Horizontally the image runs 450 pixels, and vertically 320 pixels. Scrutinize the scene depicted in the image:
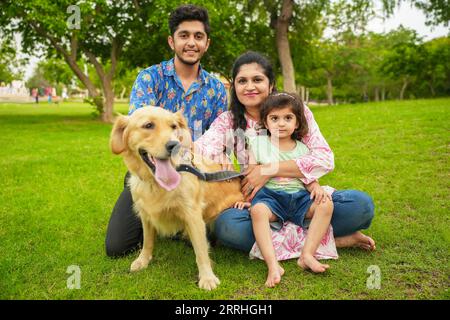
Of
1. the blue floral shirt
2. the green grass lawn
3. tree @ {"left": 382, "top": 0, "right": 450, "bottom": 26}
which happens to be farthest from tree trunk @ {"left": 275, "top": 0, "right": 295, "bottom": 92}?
the blue floral shirt

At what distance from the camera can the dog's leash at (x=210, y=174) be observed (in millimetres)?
3233

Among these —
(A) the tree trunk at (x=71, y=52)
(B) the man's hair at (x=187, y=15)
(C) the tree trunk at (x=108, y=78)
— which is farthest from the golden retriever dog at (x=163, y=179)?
(C) the tree trunk at (x=108, y=78)

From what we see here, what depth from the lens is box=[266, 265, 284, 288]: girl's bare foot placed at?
3.02 meters

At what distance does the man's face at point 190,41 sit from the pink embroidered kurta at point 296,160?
0.74m

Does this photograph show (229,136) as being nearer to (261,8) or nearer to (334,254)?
(334,254)

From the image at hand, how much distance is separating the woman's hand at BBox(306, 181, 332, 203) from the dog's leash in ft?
2.22

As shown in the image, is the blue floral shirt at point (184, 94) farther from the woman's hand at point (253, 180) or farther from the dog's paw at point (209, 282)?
the dog's paw at point (209, 282)

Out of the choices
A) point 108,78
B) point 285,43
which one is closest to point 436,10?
point 285,43

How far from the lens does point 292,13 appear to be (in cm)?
1994

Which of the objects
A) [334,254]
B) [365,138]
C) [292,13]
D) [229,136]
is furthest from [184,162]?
[292,13]

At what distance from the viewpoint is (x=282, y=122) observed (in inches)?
137

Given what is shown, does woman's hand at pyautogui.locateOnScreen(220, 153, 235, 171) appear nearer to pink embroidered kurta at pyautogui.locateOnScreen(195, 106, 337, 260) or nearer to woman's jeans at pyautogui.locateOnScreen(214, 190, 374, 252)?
pink embroidered kurta at pyautogui.locateOnScreen(195, 106, 337, 260)

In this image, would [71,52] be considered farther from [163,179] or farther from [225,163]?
[163,179]

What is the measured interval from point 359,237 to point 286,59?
58.0 ft
